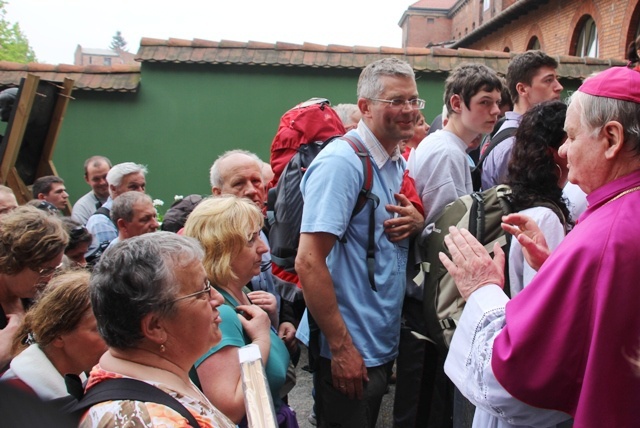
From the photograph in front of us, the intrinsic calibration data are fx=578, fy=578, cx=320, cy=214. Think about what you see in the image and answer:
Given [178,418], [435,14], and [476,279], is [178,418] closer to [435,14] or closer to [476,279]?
[476,279]

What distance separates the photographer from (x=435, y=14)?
53.8 m

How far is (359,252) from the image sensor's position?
2.63m

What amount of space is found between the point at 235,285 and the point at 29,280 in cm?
97

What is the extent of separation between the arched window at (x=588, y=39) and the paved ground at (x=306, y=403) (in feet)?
43.5

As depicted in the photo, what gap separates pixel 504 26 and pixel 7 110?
19.5 m

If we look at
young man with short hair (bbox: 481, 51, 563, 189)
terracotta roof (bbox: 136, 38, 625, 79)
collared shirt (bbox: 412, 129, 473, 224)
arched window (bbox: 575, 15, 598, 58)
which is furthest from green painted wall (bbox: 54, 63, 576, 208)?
arched window (bbox: 575, 15, 598, 58)

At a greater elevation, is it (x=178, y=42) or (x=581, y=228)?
(x=178, y=42)

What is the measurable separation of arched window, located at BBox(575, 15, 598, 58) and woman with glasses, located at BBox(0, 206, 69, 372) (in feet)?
50.0

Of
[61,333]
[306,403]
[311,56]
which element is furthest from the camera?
[311,56]

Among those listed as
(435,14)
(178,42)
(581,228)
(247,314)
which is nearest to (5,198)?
(247,314)

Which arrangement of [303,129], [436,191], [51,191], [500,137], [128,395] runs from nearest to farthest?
1. [128,395]
2. [436,191]
3. [303,129]
4. [500,137]
5. [51,191]

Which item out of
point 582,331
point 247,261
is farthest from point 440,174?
point 582,331

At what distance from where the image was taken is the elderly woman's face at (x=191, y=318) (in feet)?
5.35

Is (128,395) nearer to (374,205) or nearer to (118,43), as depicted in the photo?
(374,205)
